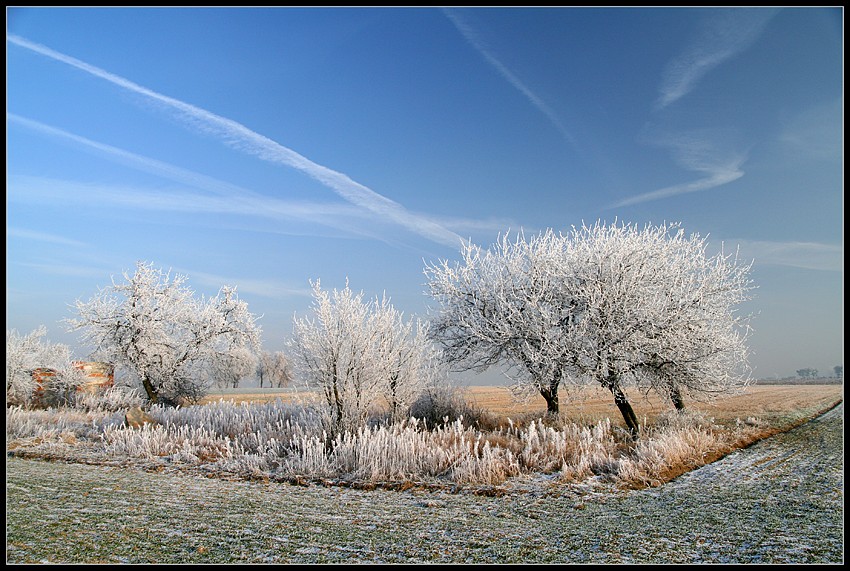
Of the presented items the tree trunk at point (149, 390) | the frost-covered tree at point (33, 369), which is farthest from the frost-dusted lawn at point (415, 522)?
the frost-covered tree at point (33, 369)

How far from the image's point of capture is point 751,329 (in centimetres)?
1441

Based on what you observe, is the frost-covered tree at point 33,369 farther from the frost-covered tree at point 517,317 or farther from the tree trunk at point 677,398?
the tree trunk at point 677,398

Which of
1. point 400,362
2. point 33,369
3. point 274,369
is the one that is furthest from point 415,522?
point 274,369

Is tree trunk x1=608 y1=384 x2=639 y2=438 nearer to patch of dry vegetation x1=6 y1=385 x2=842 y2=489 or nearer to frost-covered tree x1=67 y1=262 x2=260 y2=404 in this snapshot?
patch of dry vegetation x1=6 y1=385 x2=842 y2=489

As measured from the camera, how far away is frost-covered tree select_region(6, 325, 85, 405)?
81.1 ft

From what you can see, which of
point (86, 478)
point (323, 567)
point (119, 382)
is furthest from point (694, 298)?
point (119, 382)

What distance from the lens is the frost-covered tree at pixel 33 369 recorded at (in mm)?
24734

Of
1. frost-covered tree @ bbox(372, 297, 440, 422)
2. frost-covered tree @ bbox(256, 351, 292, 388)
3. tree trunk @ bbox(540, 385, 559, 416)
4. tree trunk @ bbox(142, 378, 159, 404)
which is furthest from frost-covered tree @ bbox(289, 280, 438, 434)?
frost-covered tree @ bbox(256, 351, 292, 388)

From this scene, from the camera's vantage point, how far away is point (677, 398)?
49.4 ft

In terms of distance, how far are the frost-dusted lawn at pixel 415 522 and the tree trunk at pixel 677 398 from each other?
6.35 m

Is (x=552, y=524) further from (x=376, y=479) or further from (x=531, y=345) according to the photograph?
(x=531, y=345)

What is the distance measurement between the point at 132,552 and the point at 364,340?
7.62 meters

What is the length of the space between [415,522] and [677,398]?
12.1 meters

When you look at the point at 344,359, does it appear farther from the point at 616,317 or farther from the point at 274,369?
the point at 274,369
